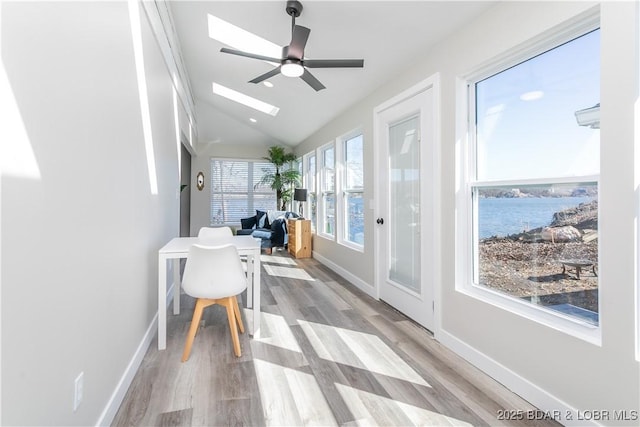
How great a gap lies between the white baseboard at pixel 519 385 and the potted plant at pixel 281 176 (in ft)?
17.9

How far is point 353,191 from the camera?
4.40 meters

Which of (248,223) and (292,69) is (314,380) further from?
(248,223)

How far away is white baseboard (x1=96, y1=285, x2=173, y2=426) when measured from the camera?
4.96 ft

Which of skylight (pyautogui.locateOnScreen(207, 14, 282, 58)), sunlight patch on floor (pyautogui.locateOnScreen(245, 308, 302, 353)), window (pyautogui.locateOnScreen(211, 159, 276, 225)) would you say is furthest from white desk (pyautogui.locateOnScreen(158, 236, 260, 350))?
window (pyautogui.locateOnScreen(211, 159, 276, 225))

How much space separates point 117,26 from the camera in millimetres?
1681

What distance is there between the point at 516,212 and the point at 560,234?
295mm

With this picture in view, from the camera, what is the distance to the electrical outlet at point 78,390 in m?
1.22

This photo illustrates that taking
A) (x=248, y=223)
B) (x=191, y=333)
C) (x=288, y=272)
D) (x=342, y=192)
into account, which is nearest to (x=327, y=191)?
(x=342, y=192)

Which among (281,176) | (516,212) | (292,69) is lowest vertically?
(516,212)

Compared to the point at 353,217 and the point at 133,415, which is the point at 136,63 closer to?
the point at 133,415

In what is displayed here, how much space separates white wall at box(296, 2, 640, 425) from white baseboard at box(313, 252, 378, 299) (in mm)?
1251

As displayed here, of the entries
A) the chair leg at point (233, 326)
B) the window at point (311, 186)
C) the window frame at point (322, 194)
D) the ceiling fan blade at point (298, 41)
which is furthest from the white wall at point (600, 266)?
the window at point (311, 186)

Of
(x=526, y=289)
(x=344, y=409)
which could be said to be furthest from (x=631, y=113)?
(x=344, y=409)

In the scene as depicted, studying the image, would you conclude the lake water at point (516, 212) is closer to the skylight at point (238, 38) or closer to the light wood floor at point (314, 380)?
the light wood floor at point (314, 380)
